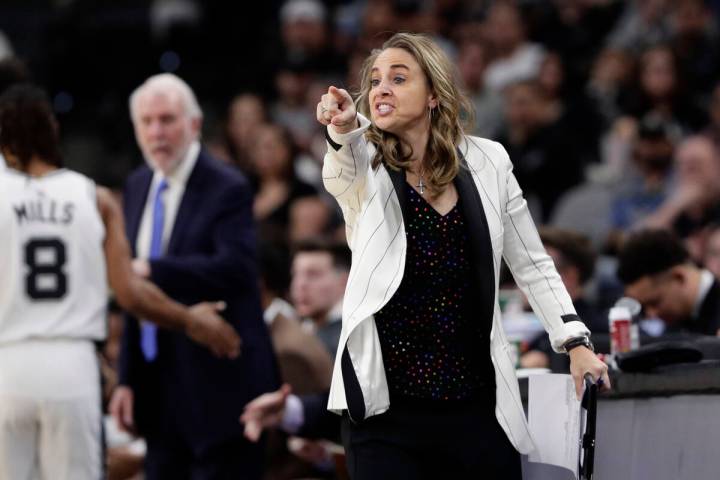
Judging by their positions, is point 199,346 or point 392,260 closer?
point 392,260

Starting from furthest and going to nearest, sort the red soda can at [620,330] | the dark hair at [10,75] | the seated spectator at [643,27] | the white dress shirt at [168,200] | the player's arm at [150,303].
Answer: the seated spectator at [643,27] → the white dress shirt at [168,200] → the dark hair at [10,75] → the red soda can at [620,330] → the player's arm at [150,303]

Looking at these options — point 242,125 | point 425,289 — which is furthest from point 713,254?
point 242,125

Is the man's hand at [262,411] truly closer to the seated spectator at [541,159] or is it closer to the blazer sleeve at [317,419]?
the blazer sleeve at [317,419]

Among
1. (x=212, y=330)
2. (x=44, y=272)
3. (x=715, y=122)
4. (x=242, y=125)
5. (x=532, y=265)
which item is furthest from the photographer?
(x=242, y=125)

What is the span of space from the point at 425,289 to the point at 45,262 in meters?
1.81

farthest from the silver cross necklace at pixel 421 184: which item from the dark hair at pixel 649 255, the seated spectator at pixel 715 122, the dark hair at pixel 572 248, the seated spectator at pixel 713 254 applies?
the seated spectator at pixel 715 122

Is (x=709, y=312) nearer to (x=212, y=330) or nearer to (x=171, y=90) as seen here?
(x=212, y=330)

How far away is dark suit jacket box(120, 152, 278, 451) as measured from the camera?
640cm

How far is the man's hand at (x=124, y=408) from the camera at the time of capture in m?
6.52

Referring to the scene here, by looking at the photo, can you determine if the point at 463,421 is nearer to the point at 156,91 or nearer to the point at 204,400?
the point at 204,400

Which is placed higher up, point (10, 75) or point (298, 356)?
point (10, 75)

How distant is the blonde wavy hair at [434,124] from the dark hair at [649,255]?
9.93ft

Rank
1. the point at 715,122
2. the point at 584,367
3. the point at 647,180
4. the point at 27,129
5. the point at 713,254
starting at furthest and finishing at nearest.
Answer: the point at 715,122 → the point at 647,180 → the point at 713,254 → the point at 27,129 → the point at 584,367

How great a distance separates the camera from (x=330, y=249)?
8875mm
